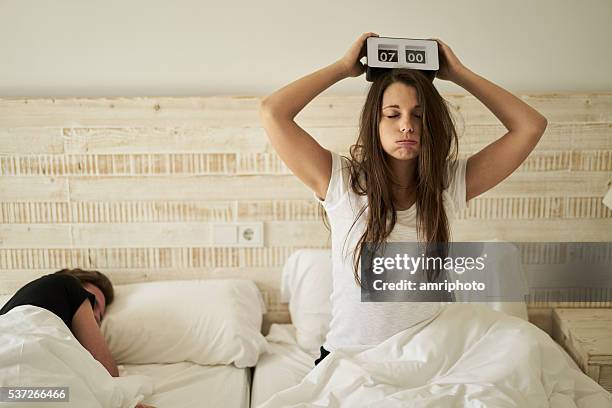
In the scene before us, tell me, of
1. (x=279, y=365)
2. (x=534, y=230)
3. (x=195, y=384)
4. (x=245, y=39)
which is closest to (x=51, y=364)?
(x=195, y=384)

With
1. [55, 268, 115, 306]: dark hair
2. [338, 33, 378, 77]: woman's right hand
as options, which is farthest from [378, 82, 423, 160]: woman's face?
[55, 268, 115, 306]: dark hair

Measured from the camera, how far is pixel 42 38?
6.68ft

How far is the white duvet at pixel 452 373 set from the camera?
4.06 ft

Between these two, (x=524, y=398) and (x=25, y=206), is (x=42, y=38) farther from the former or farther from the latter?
(x=524, y=398)

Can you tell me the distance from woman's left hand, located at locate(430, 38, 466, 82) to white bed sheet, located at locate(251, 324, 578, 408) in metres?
0.96

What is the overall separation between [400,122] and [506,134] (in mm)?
296

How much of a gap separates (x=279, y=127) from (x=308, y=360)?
858 mm

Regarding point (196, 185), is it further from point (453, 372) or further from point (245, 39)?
point (453, 372)

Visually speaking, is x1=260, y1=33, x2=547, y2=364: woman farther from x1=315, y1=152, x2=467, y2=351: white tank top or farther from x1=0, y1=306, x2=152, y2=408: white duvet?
x1=0, y1=306, x2=152, y2=408: white duvet

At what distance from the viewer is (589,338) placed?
5.91 feet

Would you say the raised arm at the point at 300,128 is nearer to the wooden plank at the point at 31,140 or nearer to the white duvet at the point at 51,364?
the white duvet at the point at 51,364

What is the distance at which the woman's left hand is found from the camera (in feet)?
4.42

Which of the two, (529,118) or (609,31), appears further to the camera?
(609,31)

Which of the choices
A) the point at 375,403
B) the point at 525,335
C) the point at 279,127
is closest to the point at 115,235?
the point at 279,127
